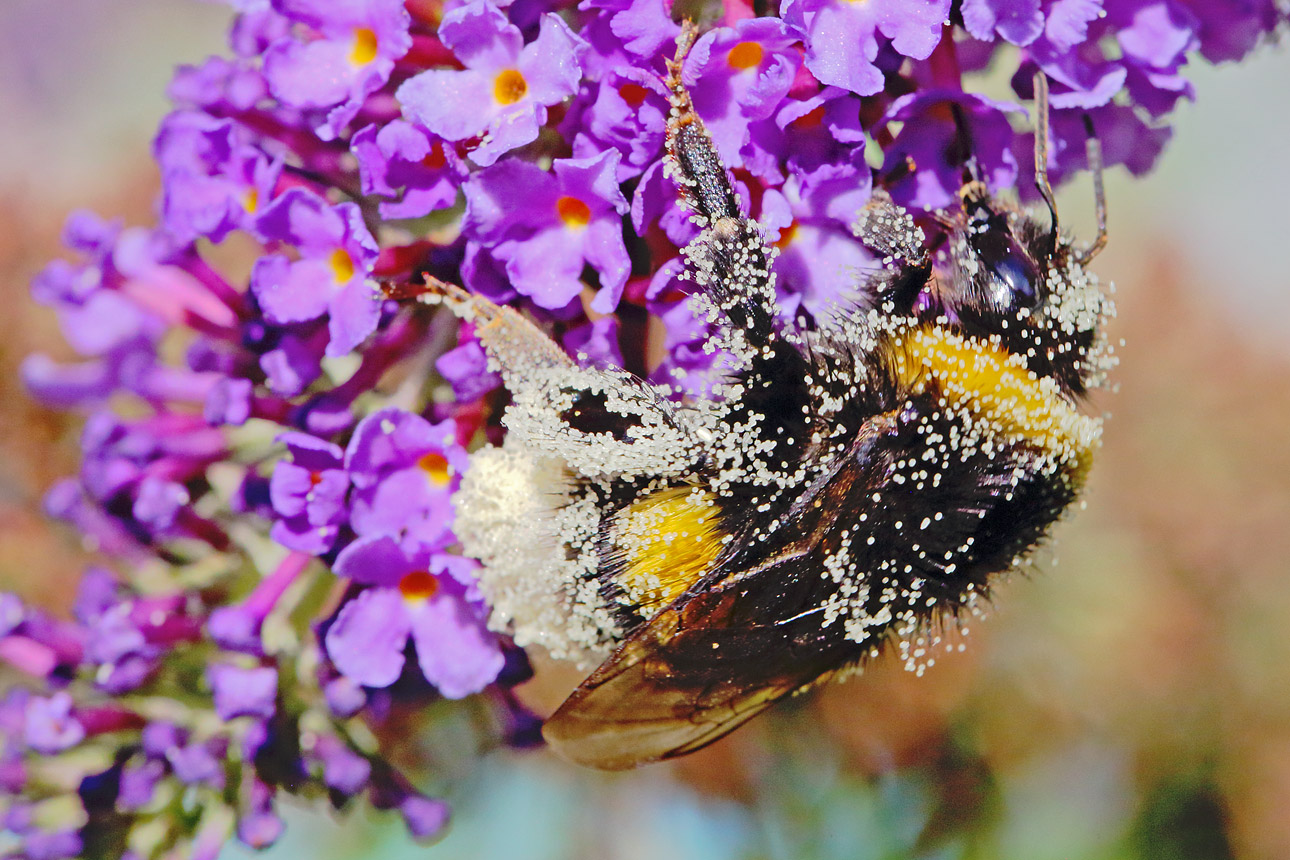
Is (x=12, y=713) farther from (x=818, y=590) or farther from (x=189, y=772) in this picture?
(x=818, y=590)

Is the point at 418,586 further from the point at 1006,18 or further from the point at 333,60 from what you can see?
the point at 1006,18

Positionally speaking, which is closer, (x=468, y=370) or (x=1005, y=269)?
(x=1005, y=269)

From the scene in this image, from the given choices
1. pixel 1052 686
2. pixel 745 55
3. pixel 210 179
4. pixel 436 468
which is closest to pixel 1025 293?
pixel 745 55

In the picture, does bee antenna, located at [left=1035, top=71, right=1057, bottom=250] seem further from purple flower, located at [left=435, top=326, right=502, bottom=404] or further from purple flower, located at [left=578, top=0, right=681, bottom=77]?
purple flower, located at [left=435, top=326, right=502, bottom=404]

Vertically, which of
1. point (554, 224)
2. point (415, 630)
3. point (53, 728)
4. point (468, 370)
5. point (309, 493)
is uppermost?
point (554, 224)

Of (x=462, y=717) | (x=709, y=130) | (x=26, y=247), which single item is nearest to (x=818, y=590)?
(x=709, y=130)

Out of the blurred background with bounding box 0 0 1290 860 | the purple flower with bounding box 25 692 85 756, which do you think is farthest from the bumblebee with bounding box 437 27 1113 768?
the blurred background with bounding box 0 0 1290 860

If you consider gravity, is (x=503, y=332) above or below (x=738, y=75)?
below
